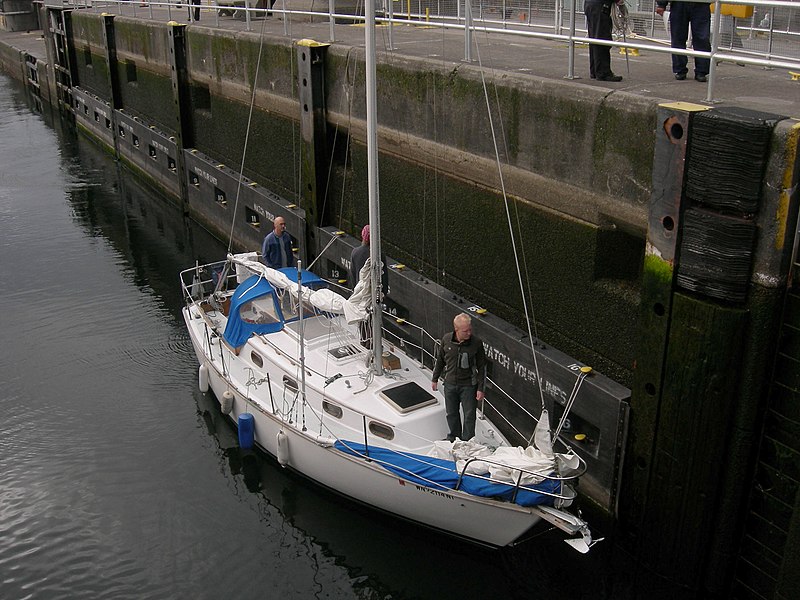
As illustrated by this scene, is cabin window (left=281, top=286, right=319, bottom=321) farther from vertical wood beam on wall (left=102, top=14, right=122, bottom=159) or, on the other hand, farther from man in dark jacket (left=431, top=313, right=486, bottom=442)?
vertical wood beam on wall (left=102, top=14, right=122, bottom=159)

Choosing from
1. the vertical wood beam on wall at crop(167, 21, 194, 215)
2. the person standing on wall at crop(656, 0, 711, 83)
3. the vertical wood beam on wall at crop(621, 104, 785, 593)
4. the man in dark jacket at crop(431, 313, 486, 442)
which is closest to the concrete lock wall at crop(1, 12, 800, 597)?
the vertical wood beam on wall at crop(621, 104, 785, 593)

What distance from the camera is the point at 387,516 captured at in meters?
11.0

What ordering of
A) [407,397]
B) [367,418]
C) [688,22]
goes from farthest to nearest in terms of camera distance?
[407,397] < [367,418] < [688,22]

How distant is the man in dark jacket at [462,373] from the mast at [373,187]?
44.8 inches

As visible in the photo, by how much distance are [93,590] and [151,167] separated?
19897 mm

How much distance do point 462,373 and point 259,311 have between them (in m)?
4.18

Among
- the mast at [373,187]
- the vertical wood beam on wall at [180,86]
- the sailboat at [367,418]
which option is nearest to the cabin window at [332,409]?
the sailboat at [367,418]

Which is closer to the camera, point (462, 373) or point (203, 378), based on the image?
point (462, 373)

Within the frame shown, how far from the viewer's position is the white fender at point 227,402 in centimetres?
1281

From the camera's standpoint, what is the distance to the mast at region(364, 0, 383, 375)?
33.8 ft

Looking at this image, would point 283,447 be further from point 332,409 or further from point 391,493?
point 391,493

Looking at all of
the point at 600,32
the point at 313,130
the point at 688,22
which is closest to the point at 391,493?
the point at 600,32

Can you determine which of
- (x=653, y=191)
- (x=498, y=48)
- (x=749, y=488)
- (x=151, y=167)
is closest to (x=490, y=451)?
(x=749, y=488)

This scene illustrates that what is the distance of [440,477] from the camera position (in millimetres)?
9648
